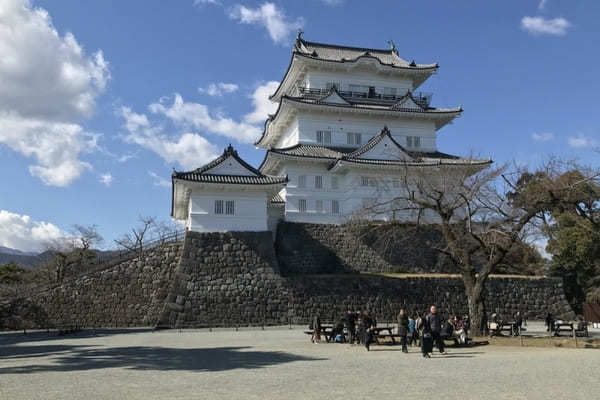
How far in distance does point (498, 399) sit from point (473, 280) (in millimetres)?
10900

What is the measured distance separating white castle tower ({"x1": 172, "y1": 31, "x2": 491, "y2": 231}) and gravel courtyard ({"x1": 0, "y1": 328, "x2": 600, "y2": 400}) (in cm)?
1137

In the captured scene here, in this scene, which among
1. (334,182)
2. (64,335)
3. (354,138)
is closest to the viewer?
(64,335)

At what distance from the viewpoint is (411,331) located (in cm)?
1620

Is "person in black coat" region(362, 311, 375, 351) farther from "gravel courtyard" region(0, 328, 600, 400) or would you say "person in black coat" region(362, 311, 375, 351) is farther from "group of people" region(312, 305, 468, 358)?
"gravel courtyard" region(0, 328, 600, 400)

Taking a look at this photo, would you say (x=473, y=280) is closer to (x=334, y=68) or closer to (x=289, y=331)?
(x=289, y=331)

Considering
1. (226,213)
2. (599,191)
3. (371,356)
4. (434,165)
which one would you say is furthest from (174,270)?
(599,191)

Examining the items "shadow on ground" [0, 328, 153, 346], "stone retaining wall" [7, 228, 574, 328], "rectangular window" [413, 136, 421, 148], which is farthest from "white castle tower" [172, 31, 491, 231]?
"shadow on ground" [0, 328, 153, 346]

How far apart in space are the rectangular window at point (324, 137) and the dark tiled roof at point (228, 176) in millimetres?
9722

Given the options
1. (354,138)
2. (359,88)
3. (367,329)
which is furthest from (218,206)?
(359,88)

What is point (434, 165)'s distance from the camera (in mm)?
31781

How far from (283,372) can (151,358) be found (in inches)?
171

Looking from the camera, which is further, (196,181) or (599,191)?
(196,181)

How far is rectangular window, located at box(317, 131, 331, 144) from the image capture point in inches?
1388

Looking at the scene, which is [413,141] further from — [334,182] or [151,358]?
[151,358]
